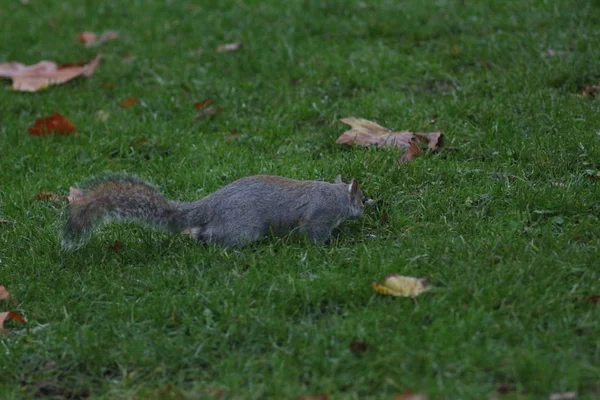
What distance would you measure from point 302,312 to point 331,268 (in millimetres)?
330

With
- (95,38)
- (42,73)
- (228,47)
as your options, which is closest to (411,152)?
(228,47)

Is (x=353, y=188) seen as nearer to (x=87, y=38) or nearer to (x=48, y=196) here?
(x=48, y=196)

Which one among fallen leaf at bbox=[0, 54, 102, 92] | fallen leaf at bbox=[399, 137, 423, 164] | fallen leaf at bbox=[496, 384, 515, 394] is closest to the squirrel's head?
fallen leaf at bbox=[399, 137, 423, 164]

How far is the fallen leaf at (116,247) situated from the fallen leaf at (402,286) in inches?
50.4

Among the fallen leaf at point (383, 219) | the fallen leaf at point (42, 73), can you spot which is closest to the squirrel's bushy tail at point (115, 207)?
the fallen leaf at point (383, 219)

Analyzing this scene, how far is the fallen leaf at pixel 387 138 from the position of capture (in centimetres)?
489

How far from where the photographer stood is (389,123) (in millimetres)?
5387

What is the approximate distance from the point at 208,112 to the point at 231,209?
75.1 inches

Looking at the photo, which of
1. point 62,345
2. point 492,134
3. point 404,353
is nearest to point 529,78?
point 492,134

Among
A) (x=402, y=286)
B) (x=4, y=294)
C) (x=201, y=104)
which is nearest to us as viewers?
(x=402, y=286)

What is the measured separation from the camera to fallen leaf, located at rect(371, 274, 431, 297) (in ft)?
11.3

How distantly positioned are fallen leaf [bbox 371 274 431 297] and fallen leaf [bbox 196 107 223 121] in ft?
8.55

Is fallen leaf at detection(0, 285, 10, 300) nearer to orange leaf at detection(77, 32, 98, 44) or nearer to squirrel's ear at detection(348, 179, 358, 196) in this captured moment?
squirrel's ear at detection(348, 179, 358, 196)

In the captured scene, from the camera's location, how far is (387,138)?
198 inches
